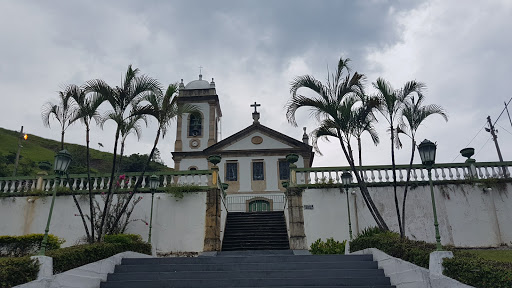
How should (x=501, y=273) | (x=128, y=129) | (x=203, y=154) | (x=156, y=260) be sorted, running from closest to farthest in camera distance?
(x=501, y=273)
(x=156, y=260)
(x=128, y=129)
(x=203, y=154)

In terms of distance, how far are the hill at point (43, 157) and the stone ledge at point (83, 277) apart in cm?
3226

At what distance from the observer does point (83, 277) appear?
6645 millimetres

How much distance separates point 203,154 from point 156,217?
1164cm

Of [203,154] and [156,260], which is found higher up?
[203,154]

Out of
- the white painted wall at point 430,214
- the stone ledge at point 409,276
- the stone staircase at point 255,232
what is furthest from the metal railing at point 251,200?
the stone ledge at point 409,276

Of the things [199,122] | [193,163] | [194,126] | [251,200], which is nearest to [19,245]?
[251,200]

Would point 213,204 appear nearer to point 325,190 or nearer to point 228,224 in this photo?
point 228,224

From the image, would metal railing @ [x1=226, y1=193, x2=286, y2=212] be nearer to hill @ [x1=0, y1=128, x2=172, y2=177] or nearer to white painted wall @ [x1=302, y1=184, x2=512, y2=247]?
white painted wall @ [x1=302, y1=184, x2=512, y2=247]

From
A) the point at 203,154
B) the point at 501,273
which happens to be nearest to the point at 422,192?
the point at 501,273

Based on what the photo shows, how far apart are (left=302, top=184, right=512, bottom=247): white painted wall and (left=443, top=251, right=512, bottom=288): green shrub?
7.55 metres

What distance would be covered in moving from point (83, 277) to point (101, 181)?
8.17 meters

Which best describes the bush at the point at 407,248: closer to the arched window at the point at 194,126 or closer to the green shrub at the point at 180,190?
the green shrub at the point at 180,190

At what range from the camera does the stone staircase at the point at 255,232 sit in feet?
43.8

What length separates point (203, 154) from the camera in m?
24.9
